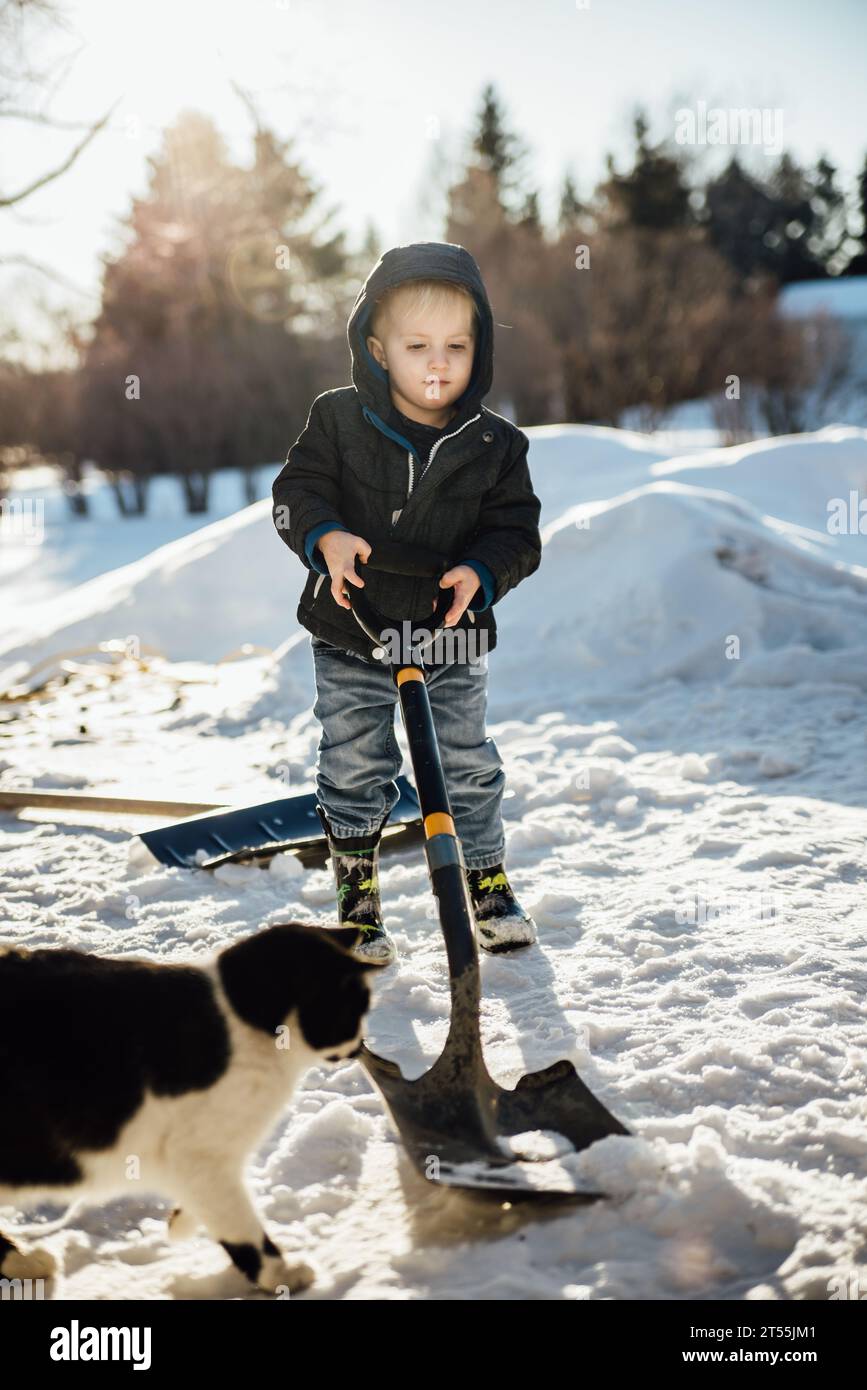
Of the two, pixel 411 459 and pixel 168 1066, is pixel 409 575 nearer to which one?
pixel 411 459

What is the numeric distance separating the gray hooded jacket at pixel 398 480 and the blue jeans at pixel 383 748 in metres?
0.10

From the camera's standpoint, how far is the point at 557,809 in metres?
3.19

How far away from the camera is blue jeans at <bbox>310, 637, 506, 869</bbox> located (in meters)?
2.37

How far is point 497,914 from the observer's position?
2.36 m

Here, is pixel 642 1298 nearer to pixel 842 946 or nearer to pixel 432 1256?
pixel 432 1256

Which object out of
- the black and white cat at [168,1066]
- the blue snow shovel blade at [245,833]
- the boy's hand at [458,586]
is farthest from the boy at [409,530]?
the black and white cat at [168,1066]

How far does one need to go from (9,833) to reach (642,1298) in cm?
248

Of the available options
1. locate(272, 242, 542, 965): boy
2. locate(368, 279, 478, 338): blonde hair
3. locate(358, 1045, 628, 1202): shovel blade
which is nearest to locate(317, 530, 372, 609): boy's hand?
locate(272, 242, 542, 965): boy

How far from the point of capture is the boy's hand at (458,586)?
2041 millimetres

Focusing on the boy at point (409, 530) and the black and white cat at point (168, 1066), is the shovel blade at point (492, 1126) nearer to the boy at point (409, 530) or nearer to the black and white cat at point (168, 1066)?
the black and white cat at point (168, 1066)

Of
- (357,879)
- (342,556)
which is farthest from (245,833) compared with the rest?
(342,556)

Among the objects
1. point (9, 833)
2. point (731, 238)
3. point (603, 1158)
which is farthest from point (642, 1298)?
point (731, 238)

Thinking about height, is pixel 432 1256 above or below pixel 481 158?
below
